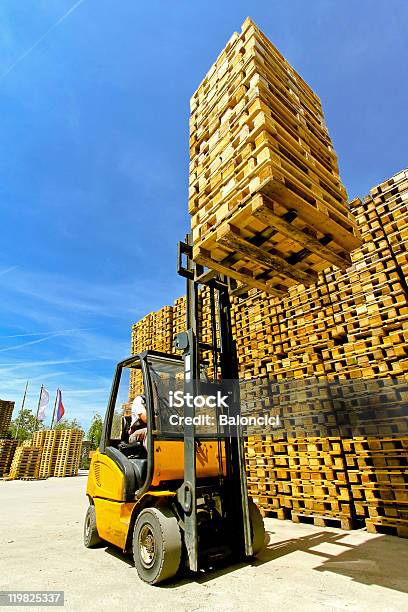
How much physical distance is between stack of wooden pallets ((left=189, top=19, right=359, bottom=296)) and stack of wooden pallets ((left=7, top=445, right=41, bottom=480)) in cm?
1956

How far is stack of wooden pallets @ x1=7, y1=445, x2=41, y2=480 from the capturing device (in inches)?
738

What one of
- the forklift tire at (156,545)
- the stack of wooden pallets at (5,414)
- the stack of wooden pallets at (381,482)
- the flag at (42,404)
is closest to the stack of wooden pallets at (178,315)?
the stack of wooden pallets at (381,482)

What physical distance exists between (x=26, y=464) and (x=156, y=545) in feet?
63.4

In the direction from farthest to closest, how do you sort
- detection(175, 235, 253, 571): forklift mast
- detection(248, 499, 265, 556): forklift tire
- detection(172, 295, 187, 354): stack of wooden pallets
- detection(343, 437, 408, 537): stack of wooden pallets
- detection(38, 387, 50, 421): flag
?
1. detection(38, 387, 50, 421): flag
2. detection(172, 295, 187, 354): stack of wooden pallets
3. detection(343, 437, 408, 537): stack of wooden pallets
4. detection(248, 499, 265, 556): forklift tire
5. detection(175, 235, 253, 571): forklift mast

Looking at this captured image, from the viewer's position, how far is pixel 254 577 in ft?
10.2

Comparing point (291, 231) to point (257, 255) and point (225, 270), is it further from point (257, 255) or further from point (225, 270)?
point (225, 270)

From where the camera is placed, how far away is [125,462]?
12.6 feet

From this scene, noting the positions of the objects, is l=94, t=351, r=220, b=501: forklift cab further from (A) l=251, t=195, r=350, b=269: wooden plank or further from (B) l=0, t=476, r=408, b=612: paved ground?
(A) l=251, t=195, r=350, b=269: wooden plank

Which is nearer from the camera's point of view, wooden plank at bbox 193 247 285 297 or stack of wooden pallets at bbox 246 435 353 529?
wooden plank at bbox 193 247 285 297

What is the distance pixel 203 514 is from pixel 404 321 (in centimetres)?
383

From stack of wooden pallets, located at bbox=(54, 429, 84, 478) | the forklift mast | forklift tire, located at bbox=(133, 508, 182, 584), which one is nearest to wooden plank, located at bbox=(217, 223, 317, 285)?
the forklift mast

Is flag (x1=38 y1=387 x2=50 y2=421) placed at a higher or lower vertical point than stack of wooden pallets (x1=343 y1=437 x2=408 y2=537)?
higher

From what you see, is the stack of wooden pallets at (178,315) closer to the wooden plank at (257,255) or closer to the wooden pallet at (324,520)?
the wooden pallet at (324,520)

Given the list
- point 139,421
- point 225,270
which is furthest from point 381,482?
point 225,270
